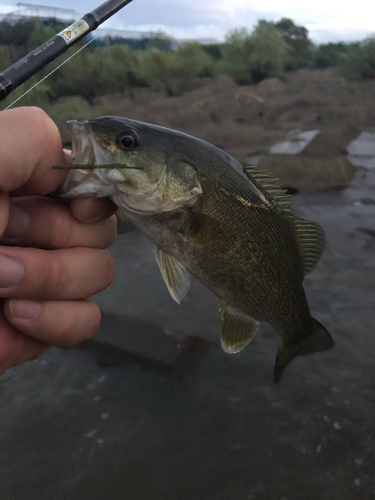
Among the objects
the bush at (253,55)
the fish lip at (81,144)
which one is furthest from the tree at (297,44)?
the fish lip at (81,144)

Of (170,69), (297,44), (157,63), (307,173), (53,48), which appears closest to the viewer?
(53,48)

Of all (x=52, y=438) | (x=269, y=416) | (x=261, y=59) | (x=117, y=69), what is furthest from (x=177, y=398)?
(x=261, y=59)

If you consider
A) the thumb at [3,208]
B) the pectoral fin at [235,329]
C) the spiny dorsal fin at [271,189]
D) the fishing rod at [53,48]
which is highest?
the fishing rod at [53,48]

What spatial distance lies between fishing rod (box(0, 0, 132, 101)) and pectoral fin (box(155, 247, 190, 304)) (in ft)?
3.45

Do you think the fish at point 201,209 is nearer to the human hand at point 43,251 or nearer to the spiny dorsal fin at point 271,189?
the spiny dorsal fin at point 271,189

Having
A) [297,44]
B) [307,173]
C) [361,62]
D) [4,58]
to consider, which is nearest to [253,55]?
[361,62]

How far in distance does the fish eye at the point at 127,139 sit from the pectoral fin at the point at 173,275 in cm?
44

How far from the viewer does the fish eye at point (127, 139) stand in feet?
5.08

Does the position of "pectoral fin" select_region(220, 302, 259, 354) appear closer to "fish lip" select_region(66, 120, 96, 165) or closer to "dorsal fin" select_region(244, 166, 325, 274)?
"dorsal fin" select_region(244, 166, 325, 274)

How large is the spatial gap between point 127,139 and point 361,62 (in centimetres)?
3451

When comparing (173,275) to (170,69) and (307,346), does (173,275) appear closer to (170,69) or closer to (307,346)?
(307,346)

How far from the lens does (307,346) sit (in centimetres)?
189

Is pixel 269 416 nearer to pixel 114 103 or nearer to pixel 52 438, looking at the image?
pixel 52 438

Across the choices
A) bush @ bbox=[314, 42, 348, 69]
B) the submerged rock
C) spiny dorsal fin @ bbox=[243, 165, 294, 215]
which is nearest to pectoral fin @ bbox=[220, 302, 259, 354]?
spiny dorsal fin @ bbox=[243, 165, 294, 215]
